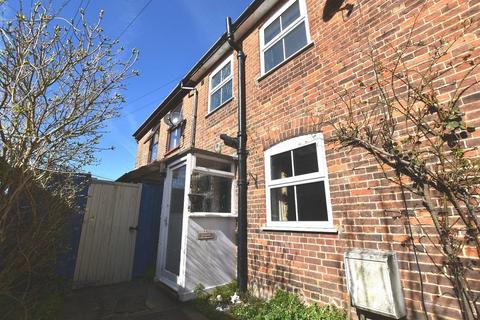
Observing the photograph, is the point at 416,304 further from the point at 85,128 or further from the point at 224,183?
the point at 85,128

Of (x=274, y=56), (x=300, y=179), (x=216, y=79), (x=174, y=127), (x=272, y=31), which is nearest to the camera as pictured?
(x=300, y=179)

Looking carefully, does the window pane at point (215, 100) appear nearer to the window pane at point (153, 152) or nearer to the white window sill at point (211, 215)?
the white window sill at point (211, 215)

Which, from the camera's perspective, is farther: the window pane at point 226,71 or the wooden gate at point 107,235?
the window pane at point 226,71

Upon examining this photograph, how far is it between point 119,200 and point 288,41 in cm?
568

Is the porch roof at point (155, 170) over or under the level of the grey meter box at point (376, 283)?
over

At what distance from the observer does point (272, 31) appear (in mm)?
5855

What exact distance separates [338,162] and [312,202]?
80 cm

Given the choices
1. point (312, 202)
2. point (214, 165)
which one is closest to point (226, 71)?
point (214, 165)

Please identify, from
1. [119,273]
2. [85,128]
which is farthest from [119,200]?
[85,128]

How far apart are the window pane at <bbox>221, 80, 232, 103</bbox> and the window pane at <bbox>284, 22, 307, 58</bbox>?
6.96ft

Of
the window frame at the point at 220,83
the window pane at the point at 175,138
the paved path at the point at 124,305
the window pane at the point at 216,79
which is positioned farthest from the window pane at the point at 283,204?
the window pane at the point at 175,138

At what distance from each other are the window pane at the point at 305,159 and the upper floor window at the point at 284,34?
2101mm

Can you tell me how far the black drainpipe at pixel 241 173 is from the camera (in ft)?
16.2

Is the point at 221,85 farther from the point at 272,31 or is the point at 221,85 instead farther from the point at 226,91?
the point at 272,31
